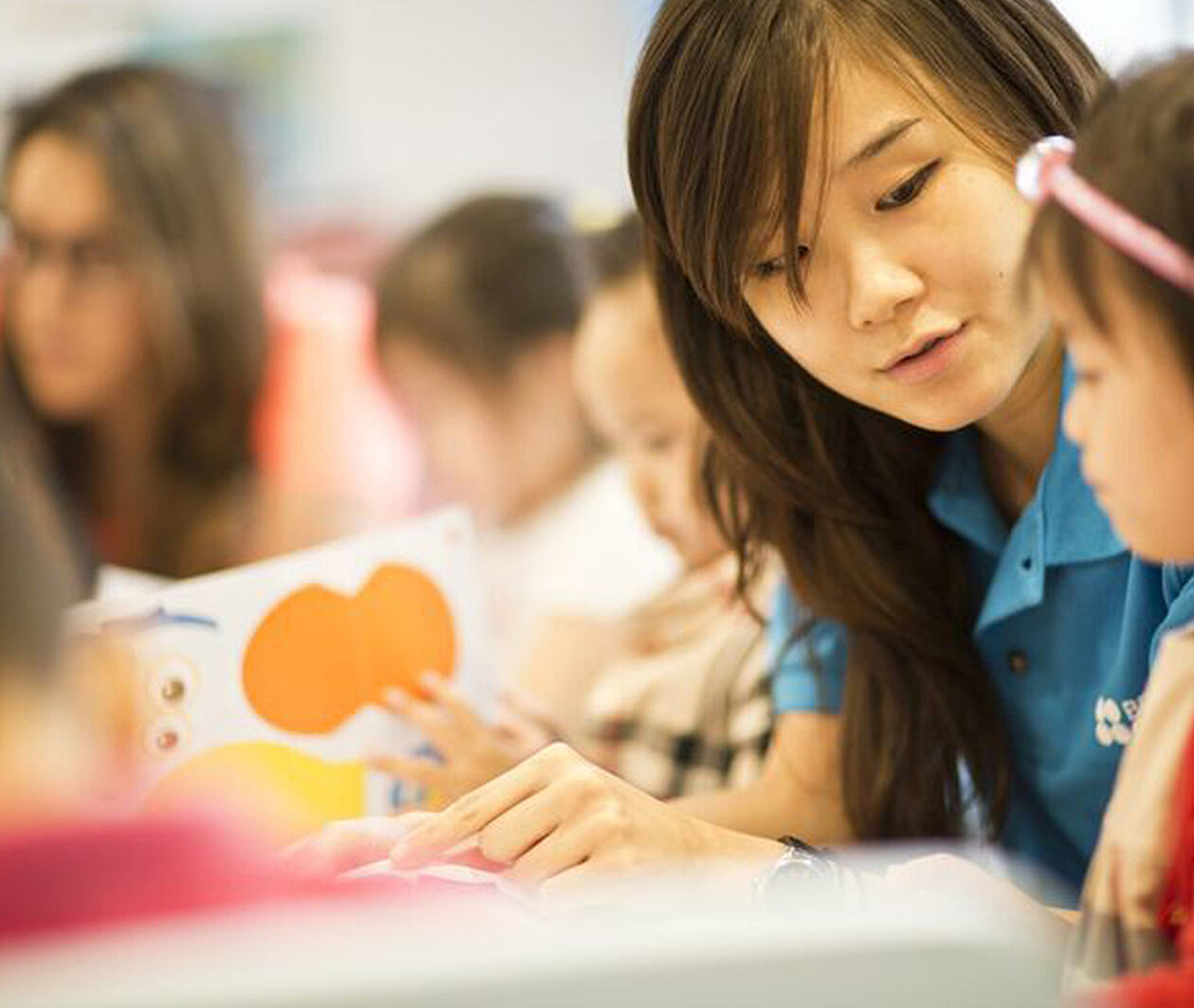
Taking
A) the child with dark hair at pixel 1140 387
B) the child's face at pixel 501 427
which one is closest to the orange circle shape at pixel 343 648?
the child with dark hair at pixel 1140 387

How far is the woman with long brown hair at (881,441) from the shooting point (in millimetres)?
999

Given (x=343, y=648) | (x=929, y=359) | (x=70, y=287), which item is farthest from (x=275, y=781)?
(x=70, y=287)

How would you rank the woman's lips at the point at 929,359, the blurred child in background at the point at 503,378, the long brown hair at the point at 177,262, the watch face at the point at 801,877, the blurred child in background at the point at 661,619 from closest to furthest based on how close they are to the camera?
1. the watch face at the point at 801,877
2. the woman's lips at the point at 929,359
3. the blurred child in background at the point at 661,619
4. the blurred child in background at the point at 503,378
5. the long brown hair at the point at 177,262

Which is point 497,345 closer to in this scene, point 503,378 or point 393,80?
point 503,378

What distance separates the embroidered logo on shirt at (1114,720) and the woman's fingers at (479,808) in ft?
1.08

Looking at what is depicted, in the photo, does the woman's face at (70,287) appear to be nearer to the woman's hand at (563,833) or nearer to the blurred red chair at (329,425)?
the blurred red chair at (329,425)

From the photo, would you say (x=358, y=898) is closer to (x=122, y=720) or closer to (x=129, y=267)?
(x=122, y=720)

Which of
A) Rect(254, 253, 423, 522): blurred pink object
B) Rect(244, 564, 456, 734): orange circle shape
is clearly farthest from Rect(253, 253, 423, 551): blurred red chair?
Rect(244, 564, 456, 734): orange circle shape

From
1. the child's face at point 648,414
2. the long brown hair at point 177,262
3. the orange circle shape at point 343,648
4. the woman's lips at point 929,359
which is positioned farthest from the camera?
the long brown hair at point 177,262

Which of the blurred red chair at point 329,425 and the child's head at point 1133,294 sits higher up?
Answer: the blurred red chair at point 329,425

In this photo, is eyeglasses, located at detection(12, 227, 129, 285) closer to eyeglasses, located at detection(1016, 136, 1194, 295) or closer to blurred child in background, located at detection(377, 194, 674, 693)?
blurred child in background, located at detection(377, 194, 674, 693)

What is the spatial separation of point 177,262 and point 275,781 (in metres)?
0.99

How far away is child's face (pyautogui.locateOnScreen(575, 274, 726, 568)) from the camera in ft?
5.08

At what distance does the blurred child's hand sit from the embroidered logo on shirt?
348mm
